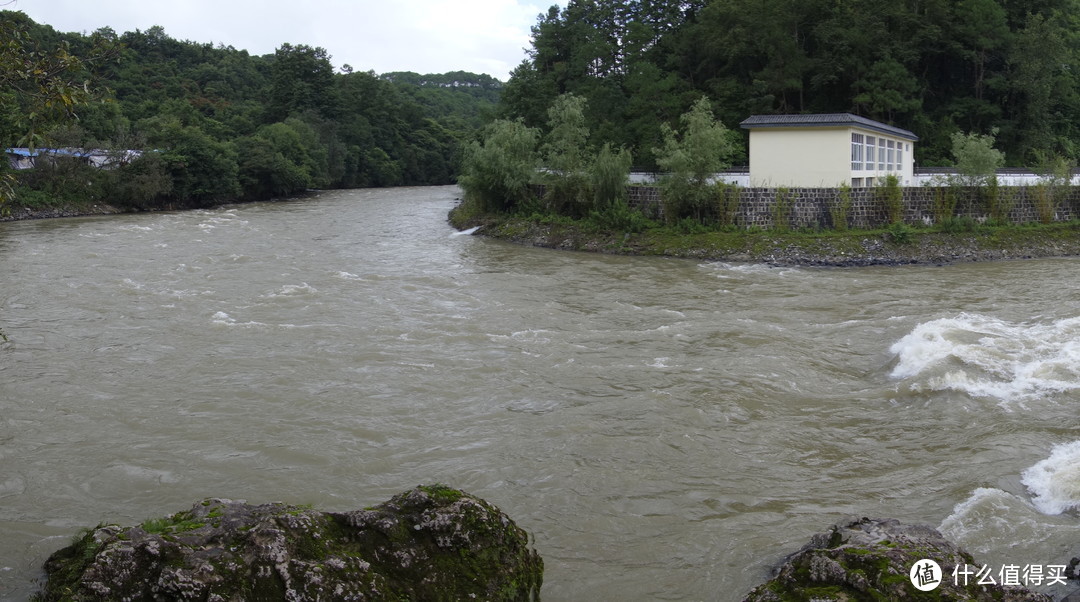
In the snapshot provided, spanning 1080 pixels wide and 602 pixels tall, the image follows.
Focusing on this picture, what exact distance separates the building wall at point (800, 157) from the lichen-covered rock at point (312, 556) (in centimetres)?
2703

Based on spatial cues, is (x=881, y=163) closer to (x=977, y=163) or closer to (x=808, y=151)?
(x=977, y=163)

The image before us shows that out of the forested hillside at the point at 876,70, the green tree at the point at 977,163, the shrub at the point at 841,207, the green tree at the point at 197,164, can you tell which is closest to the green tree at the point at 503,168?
the forested hillside at the point at 876,70

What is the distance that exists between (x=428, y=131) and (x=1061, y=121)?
62.5 meters

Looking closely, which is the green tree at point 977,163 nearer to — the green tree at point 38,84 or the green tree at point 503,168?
the green tree at point 503,168

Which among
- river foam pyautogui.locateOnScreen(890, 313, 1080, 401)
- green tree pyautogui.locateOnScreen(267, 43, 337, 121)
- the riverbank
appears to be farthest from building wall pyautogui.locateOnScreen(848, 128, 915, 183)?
green tree pyautogui.locateOnScreen(267, 43, 337, 121)

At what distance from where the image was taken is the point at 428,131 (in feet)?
301

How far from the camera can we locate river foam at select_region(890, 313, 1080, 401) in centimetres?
1210

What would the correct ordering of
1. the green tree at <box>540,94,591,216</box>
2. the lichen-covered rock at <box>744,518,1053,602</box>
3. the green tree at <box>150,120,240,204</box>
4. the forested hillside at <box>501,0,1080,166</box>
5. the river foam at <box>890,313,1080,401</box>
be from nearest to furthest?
the lichen-covered rock at <box>744,518,1053,602</box>
the river foam at <box>890,313,1080,401</box>
the green tree at <box>540,94,591,216</box>
the forested hillside at <box>501,0,1080,166</box>
the green tree at <box>150,120,240,204</box>

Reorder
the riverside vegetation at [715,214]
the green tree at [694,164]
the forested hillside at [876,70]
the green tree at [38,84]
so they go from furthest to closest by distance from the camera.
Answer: the forested hillside at [876,70] < the green tree at [694,164] < the riverside vegetation at [715,214] < the green tree at [38,84]

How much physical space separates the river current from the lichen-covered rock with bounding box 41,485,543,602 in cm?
117

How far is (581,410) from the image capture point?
12.0 metres

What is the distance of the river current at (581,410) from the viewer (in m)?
8.33

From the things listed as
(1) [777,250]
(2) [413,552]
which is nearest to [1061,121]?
(1) [777,250]

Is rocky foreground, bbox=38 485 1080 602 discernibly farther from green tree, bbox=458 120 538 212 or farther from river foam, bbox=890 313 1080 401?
green tree, bbox=458 120 538 212
